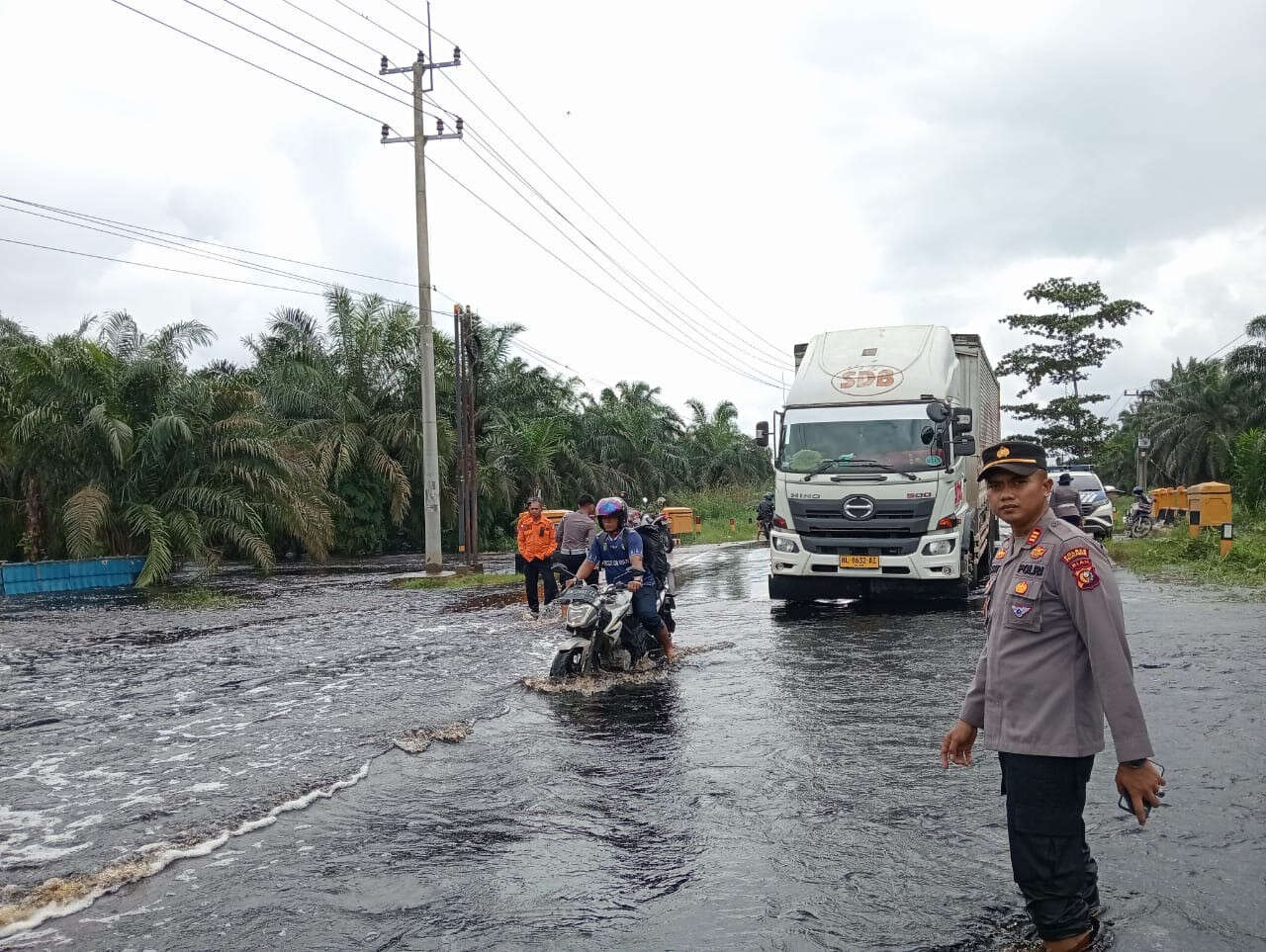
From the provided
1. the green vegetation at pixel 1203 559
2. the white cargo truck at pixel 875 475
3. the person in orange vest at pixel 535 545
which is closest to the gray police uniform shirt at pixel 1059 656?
Answer: the white cargo truck at pixel 875 475

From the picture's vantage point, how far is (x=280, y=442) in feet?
82.2

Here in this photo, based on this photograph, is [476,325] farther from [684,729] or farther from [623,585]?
[684,729]

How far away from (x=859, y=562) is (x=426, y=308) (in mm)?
12036

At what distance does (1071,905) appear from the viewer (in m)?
3.58

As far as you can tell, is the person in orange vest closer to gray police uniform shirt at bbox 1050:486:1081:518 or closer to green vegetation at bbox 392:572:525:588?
green vegetation at bbox 392:572:525:588

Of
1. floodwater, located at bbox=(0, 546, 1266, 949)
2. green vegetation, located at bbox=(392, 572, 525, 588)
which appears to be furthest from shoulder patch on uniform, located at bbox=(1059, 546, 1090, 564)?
green vegetation, located at bbox=(392, 572, 525, 588)

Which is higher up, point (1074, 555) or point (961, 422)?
point (961, 422)

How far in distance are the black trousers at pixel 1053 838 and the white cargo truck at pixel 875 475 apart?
976 centimetres

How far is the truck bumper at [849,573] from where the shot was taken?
13.2m

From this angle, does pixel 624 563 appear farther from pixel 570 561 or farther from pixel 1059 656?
pixel 1059 656

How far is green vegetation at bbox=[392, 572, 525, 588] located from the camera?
66.3 feet

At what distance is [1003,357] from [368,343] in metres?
29.5

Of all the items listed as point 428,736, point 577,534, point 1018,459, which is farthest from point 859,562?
point 1018,459

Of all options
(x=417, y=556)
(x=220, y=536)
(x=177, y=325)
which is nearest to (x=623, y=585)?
(x=220, y=536)
